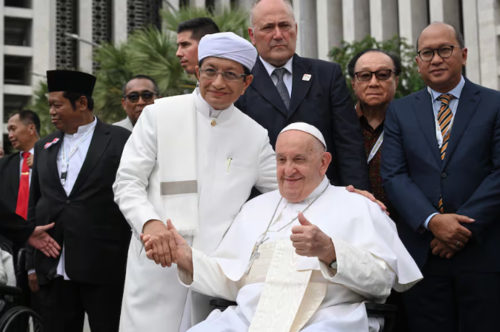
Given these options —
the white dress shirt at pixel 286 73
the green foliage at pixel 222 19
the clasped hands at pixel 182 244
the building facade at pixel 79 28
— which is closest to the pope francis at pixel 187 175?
the clasped hands at pixel 182 244

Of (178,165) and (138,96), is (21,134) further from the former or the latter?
(178,165)

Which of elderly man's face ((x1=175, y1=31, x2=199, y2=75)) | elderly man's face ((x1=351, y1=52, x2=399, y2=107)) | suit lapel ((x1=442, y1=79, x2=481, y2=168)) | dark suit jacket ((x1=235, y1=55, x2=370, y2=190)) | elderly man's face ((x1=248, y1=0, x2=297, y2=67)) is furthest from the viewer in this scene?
elderly man's face ((x1=175, y1=31, x2=199, y2=75))

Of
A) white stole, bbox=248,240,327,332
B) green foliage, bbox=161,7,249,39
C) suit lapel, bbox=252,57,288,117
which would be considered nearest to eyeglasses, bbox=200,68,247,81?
suit lapel, bbox=252,57,288,117

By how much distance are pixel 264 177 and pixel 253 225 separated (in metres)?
0.48

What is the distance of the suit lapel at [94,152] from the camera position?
6294 millimetres

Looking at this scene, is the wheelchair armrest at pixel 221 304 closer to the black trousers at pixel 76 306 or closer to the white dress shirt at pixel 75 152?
the black trousers at pixel 76 306

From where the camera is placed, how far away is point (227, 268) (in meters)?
4.82

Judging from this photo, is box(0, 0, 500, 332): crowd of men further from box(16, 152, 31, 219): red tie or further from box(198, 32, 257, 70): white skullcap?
box(16, 152, 31, 219): red tie

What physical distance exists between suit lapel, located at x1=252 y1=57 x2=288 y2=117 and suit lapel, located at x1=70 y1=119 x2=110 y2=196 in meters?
1.54

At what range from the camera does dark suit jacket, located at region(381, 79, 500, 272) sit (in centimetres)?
506

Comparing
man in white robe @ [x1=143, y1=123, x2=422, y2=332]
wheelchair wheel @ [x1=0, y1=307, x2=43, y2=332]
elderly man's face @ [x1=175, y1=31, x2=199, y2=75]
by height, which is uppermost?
elderly man's face @ [x1=175, y1=31, x2=199, y2=75]

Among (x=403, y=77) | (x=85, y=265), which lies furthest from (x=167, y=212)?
(x=403, y=77)

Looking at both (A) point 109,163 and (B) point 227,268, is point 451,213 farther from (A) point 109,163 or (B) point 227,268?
(A) point 109,163

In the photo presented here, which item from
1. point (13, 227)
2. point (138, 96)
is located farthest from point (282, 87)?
point (138, 96)
